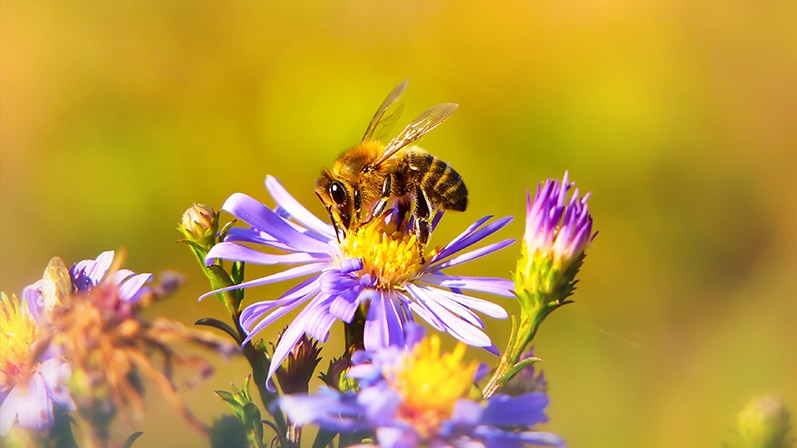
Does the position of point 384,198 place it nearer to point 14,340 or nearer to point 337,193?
point 337,193

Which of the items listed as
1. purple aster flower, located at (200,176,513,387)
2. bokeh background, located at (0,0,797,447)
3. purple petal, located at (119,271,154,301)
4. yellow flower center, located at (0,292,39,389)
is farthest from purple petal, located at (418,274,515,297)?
bokeh background, located at (0,0,797,447)

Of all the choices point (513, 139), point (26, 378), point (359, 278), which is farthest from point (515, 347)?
point (513, 139)

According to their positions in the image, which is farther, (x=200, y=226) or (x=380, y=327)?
(x=200, y=226)

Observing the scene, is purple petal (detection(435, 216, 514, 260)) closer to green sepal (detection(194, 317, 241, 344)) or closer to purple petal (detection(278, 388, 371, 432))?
green sepal (detection(194, 317, 241, 344))

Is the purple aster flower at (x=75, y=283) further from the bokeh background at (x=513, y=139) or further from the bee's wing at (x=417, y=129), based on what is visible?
the bokeh background at (x=513, y=139)

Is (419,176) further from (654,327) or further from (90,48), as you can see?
(90,48)

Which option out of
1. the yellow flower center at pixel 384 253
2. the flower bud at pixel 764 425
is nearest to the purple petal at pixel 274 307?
the yellow flower center at pixel 384 253
